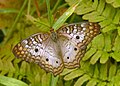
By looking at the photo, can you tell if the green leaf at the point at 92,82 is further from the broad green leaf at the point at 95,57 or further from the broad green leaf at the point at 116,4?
the broad green leaf at the point at 116,4

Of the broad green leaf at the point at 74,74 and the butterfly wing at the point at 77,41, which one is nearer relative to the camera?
the butterfly wing at the point at 77,41

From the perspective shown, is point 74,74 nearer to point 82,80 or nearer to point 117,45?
point 82,80

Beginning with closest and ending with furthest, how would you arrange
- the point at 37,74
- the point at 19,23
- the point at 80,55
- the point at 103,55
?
the point at 80,55 → the point at 103,55 → the point at 37,74 → the point at 19,23

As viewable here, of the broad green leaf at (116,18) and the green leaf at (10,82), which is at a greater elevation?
the broad green leaf at (116,18)

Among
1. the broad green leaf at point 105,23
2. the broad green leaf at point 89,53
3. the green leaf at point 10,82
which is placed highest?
the broad green leaf at point 105,23

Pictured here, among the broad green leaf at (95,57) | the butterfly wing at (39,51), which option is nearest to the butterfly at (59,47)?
the butterfly wing at (39,51)

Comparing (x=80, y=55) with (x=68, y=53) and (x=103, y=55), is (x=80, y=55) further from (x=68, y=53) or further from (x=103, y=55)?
(x=103, y=55)

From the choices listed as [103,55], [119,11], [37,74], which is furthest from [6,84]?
[119,11]

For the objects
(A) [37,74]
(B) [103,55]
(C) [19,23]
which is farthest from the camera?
(C) [19,23]
